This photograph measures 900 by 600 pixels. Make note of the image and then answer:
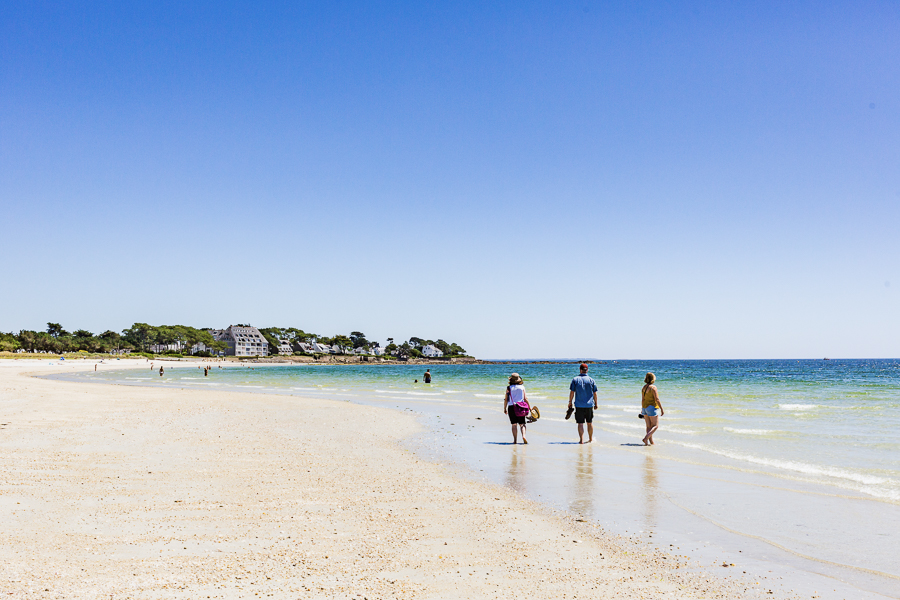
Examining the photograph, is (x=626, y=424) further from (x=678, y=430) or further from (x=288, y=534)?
(x=288, y=534)

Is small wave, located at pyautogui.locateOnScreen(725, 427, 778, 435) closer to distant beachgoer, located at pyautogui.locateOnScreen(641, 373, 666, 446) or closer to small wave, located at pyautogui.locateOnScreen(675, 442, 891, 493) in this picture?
small wave, located at pyautogui.locateOnScreen(675, 442, 891, 493)

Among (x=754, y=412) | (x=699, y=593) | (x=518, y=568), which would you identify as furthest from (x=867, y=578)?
(x=754, y=412)

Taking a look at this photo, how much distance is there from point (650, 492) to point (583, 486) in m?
1.08

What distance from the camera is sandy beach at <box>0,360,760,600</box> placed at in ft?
16.1

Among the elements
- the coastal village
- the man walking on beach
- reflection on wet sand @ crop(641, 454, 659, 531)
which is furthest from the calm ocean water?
the coastal village

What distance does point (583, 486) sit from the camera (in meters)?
9.48

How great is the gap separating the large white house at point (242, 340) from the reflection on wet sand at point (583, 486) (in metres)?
184

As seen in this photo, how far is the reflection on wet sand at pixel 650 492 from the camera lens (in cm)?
746

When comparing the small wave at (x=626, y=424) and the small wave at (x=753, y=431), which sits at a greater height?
the small wave at (x=753, y=431)

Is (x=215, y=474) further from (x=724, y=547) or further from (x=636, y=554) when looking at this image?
(x=724, y=547)

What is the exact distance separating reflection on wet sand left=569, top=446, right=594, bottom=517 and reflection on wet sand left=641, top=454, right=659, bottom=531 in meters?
0.77

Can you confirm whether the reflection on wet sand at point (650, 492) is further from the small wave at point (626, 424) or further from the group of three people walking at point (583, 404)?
the small wave at point (626, 424)

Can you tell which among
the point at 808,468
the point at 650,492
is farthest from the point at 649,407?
the point at 650,492

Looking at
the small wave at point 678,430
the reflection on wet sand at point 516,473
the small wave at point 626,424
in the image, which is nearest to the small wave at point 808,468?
the small wave at point 678,430
